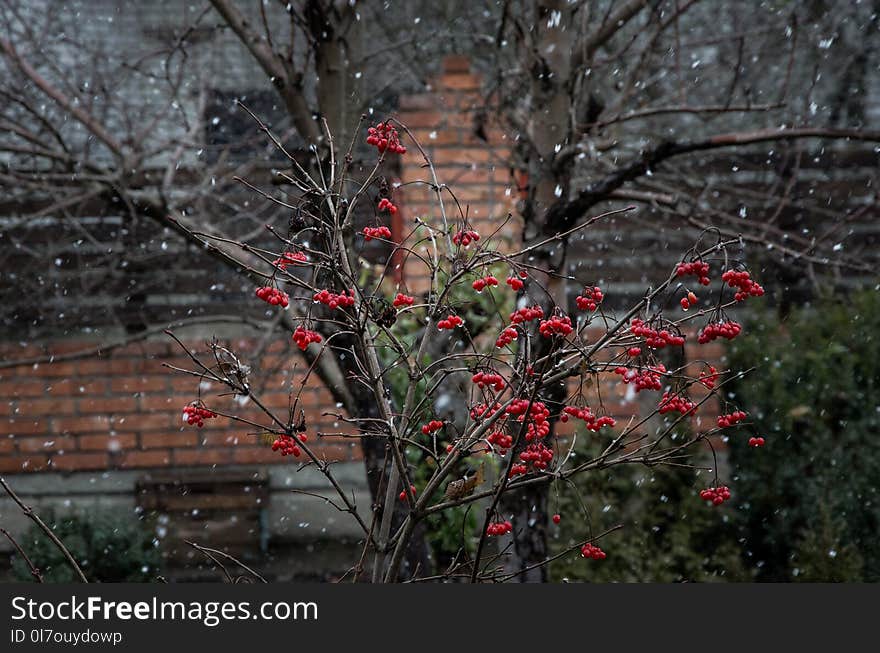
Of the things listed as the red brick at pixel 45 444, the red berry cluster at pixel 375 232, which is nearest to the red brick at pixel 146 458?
the red brick at pixel 45 444

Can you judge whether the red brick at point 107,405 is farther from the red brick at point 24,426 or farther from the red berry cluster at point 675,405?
the red berry cluster at point 675,405

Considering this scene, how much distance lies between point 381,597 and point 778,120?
4.77 m

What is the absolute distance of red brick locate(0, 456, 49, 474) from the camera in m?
5.00

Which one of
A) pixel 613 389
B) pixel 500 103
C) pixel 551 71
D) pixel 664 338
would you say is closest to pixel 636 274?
pixel 613 389

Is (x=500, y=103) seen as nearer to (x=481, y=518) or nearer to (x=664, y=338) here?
(x=481, y=518)

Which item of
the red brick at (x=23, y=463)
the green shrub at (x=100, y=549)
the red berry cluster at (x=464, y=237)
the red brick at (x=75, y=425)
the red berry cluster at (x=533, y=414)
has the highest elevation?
the red brick at (x=75, y=425)

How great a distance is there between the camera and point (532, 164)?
3.18m

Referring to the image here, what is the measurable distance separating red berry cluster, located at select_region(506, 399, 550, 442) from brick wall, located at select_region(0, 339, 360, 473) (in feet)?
11.0

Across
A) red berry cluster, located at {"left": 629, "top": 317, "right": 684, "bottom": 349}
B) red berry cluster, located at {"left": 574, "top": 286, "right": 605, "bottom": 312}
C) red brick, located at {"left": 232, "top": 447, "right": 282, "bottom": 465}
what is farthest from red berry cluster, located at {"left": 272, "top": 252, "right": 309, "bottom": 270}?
red brick, located at {"left": 232, "top": 447, "right": 282, "bottom": 465}

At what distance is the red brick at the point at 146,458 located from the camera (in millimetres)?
5004

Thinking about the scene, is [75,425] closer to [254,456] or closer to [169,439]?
[169,439]

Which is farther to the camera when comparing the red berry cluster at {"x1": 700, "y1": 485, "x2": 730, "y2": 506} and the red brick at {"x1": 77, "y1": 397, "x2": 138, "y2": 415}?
the red brick at {"x1": 77, "y1": 397, "x2": 138, "y2": 415}

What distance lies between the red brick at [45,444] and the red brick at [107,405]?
0.63 ft

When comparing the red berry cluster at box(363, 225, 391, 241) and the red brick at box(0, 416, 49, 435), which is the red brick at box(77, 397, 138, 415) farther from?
the red berry cluster at box(363, 225, 391, 241)
